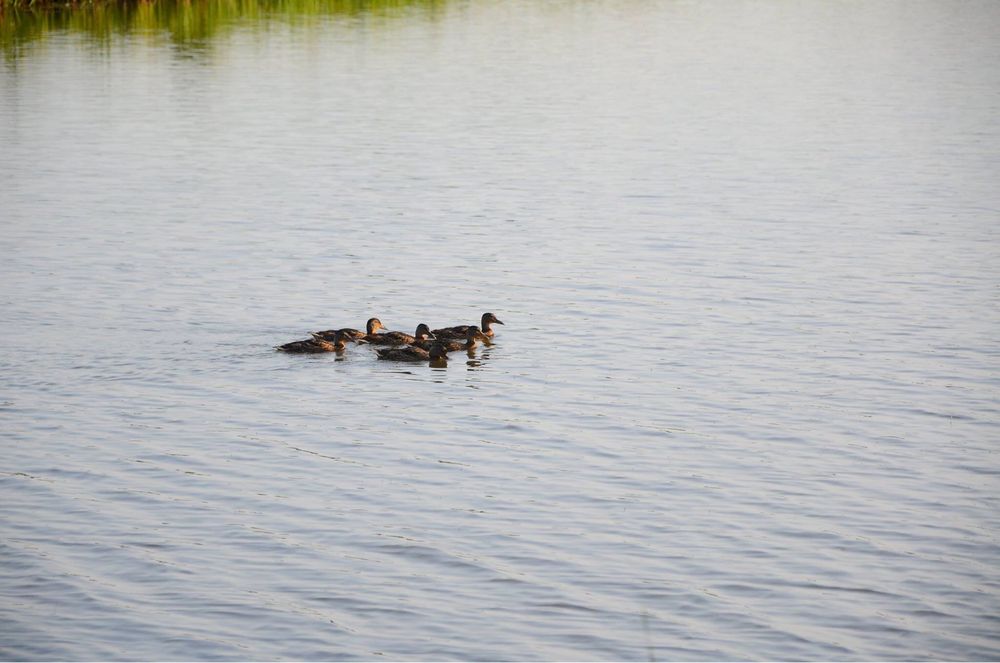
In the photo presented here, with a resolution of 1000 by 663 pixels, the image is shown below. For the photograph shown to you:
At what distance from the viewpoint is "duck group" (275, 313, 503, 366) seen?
17203 millimetres

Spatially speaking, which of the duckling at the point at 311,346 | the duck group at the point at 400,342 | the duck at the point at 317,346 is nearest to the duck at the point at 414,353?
the duck group at the point at 400,342

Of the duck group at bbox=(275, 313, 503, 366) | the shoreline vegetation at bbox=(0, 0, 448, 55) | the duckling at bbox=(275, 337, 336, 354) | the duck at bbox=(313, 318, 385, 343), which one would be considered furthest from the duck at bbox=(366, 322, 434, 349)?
the shoreline vegetation at bbox=(0, 0, 448, 55)

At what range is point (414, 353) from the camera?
1727 cm

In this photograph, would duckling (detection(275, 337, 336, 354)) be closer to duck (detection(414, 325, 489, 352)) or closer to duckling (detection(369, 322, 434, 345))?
duckling (detection(369, 322, 434, 345))

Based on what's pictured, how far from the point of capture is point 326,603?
1094 cm

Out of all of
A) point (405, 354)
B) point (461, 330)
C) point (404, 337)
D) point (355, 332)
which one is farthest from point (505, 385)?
point (355, 332)

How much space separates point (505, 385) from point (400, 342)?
64.5 inches

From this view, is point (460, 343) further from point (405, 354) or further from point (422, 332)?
point (405, 354)

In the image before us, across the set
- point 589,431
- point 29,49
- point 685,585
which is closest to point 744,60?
point 29,49

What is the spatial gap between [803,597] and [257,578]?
4.09 metres

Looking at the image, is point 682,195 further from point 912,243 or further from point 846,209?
A: point 912,243

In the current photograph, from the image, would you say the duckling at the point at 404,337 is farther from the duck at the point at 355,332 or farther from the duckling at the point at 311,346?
the duckling at the point at 311,346

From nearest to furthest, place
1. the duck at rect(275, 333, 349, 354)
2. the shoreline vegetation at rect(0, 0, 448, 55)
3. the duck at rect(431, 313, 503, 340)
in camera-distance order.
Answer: the duck at rect(275, 333, 349, 354), the duck at rect(431, 313, 503, 340), the shoreline vegetation at rect(0, 0, 448, 55)

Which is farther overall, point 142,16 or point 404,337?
point 142,16
